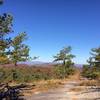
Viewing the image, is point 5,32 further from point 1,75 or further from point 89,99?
point 1,75

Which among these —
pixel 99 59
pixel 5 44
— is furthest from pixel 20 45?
pixel 5 44

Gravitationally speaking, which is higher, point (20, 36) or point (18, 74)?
point (20, 36)

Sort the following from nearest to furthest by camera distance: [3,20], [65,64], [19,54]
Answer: [3,20], [19,54], [65,64]

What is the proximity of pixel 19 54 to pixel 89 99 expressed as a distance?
2399 cm

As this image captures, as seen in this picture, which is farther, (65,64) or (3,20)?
(65,64)

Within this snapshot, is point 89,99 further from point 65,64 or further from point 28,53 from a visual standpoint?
point 65,64

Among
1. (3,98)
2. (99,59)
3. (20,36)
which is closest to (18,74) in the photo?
(20,36)

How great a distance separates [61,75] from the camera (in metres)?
63.3

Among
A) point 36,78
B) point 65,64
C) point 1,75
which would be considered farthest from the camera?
point 65,64

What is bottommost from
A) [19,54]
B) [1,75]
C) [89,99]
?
[89,99]

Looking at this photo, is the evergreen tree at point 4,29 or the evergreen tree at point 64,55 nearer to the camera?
the evergreen tree at point 4,29

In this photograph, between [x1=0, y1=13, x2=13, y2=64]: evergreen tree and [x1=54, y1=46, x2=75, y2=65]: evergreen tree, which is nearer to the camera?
[x1=0, y1=13, x2=13, y2=64]: evergreen tree

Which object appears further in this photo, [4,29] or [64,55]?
[64,55]

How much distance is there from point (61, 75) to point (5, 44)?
3753 cm
